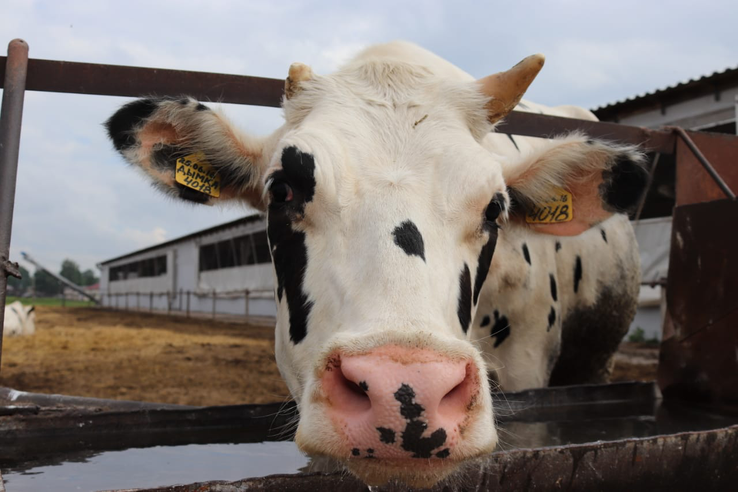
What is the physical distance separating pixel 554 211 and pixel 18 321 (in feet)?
50.5

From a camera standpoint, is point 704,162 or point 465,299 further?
point 704,162

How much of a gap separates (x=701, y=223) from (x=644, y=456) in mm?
1940

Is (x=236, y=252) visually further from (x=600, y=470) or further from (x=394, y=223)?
(x=600, y=470)

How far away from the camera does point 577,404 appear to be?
3078mm

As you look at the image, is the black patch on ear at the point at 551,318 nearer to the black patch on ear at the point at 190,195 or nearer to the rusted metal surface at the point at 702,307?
the rusted metal surface at the point at 702,307

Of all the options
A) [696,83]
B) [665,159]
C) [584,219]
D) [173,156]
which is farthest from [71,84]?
[696,83]

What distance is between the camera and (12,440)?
7.57 feet

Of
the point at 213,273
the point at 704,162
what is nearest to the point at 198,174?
the point at 704,162

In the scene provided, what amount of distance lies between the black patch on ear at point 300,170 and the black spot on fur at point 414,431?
0.84 meters

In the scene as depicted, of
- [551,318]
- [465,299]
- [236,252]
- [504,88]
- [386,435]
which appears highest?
[236,252]

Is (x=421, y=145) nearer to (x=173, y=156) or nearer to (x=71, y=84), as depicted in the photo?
(x=173, y=156)

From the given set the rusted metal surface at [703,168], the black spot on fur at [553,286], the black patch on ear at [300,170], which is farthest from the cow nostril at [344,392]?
the rusted metal surface at [703,168]

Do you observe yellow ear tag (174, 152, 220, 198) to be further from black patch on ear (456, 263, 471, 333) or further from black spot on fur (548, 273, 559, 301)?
black spot on fur (548, 273, 559, 301)

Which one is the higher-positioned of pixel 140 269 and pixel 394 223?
pixel 140 269
